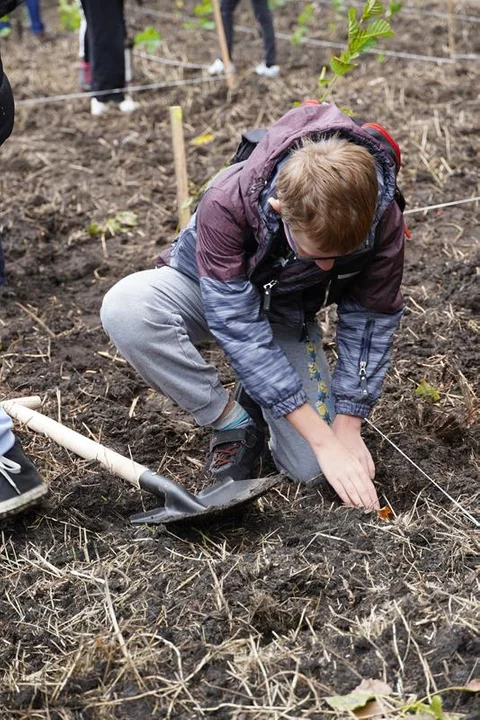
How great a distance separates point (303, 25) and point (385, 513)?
7984 mm

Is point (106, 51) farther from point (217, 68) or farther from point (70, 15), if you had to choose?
point (70, 15)

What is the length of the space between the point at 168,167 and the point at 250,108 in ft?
3.50

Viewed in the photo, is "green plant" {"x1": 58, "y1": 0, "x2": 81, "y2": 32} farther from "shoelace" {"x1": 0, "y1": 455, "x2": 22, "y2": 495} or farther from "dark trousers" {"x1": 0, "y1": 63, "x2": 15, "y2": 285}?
"shoelace" {"x1": 0, "y1": 455, "x2": 22, "y2": 495}

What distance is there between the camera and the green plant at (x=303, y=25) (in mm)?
8414

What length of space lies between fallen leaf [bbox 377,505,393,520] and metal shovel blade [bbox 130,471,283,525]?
0.32 metres

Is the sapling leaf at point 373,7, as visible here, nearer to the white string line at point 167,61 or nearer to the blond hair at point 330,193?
the blond hair at point 330,193

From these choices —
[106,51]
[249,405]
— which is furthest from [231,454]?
[106,51]

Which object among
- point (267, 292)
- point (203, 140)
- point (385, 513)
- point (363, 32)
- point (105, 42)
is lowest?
point (385, 513)

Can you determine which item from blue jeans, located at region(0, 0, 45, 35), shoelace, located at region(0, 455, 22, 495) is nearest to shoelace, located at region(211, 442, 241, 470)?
shoelace, located at region(0, 455, 22, 495)

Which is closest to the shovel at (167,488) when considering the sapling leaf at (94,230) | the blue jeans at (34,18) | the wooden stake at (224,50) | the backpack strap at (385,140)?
the backpack strap at (385,140)

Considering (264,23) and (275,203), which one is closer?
(275,203)

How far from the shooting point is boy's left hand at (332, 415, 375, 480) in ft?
8.90

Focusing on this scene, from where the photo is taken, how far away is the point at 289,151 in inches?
93.9

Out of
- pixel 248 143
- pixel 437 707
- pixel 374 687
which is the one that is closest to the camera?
pixel 437 707
